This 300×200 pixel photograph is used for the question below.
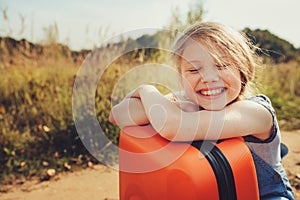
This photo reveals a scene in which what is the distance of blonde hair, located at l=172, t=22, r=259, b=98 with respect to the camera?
1.50 metres

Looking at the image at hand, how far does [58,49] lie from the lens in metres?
4.93

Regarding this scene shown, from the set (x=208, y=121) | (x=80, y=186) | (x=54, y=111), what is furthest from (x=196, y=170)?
(x=54, y=111)

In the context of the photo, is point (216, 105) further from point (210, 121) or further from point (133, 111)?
point (133, 111)

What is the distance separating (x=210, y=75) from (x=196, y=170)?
410 millimetres

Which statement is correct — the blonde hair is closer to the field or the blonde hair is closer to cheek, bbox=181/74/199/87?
cheek, bbox=181/74/199/87

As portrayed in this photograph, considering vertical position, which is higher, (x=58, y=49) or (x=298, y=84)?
(x=58, y=49)

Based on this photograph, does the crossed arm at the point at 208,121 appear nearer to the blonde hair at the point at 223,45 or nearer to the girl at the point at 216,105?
the girl at the point at 216,105

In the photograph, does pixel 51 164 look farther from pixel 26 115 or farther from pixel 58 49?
pixel 58 49

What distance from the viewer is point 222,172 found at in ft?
4.21

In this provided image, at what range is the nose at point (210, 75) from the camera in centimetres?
148

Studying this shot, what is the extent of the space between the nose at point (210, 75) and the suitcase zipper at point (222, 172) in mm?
305

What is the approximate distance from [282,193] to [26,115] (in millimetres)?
3236

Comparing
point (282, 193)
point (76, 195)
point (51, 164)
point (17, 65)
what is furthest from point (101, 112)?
point (282, 193)

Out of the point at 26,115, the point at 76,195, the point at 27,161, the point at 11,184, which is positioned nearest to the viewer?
the point at 76,195
